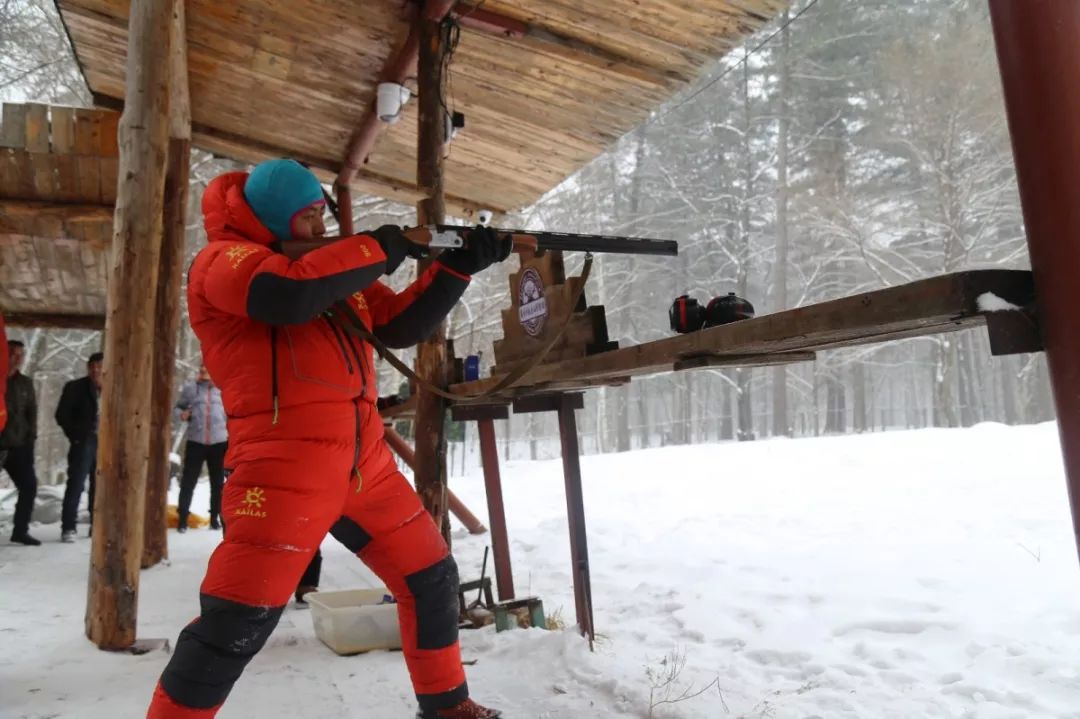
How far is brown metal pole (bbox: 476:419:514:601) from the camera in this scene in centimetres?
470

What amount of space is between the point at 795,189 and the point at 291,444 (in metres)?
20.1

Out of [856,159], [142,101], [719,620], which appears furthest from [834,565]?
[856,159]

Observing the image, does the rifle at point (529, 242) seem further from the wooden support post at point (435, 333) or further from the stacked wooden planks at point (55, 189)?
the stacked wooden planks at point (55, 189)

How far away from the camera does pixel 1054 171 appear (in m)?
1.55

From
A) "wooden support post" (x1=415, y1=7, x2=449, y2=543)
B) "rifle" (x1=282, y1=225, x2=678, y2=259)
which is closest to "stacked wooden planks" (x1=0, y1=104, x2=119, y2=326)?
"wooden support post" (x1=415, y1=7, x2=449, y2=543)

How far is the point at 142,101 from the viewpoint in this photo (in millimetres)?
3742

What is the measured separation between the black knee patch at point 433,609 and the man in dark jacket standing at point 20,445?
6.02m

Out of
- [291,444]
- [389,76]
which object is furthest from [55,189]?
[291,444]

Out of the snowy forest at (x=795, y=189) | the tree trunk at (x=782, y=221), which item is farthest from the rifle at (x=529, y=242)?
the tree trunk at (x=782, y=221)

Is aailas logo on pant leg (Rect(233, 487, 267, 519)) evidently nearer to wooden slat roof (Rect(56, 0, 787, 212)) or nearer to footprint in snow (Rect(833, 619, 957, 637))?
footprint in snow (Rect(833, 619, 957, 637))

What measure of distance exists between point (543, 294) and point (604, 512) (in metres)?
6.05

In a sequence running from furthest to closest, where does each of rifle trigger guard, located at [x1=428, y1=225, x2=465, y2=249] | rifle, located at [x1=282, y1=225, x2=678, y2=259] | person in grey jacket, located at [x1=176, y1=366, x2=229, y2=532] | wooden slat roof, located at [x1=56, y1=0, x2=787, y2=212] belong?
1. person in grey jacket, located at [x1=176, y1=366, x2=229, y2=532]
2. wooden slat roof, located at [x1=56, y1=0, x2=787, y2=212]
3. rifle trigger guard, located at [x1=428, y1=225, x2=465, y2=249]
4. rifle, located at [x1=282, y1=225, x2=678, y2=259]

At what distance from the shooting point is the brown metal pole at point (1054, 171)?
151cm

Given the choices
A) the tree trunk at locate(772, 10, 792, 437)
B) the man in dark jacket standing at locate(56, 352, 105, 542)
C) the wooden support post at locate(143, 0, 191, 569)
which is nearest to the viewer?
the wooden support post at locate(143, 0, 191, 569)
